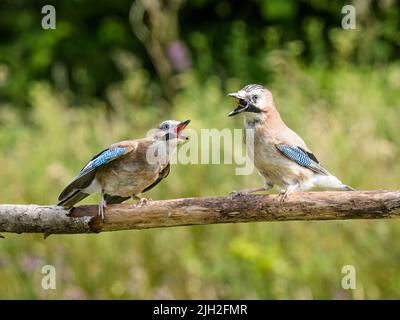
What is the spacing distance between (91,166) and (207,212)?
0.60 metres

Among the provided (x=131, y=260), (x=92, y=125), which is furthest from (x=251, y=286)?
(x=92, y=125)

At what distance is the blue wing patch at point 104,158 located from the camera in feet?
15.3

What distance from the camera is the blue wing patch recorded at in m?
4.66

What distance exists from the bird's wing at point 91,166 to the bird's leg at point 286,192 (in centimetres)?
78

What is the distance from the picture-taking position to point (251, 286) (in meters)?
7.10

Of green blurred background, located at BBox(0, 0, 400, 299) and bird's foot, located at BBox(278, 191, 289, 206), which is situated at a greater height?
green blurred background, located at BBox(0, 0, 400, 299)

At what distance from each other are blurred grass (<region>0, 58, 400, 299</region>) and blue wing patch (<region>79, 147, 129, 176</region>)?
2325 mm

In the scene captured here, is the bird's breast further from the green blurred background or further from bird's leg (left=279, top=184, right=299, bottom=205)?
the green blurred background

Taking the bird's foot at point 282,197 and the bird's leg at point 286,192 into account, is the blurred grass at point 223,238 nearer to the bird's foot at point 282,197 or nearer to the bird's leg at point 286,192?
the bird's leg at point 286,192

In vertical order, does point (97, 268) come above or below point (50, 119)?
below

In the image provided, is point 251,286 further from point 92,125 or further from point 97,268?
point 92,125

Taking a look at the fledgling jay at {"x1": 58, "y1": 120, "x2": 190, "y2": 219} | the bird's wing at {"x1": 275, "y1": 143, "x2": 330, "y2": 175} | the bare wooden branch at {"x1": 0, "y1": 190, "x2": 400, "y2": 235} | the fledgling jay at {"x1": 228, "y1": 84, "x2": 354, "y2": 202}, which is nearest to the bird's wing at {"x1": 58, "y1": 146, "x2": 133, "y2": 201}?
the fledgling jay at {"x1": 58, "y1": 120, "x2": 190, "y2": 219}

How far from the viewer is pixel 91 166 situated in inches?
183
